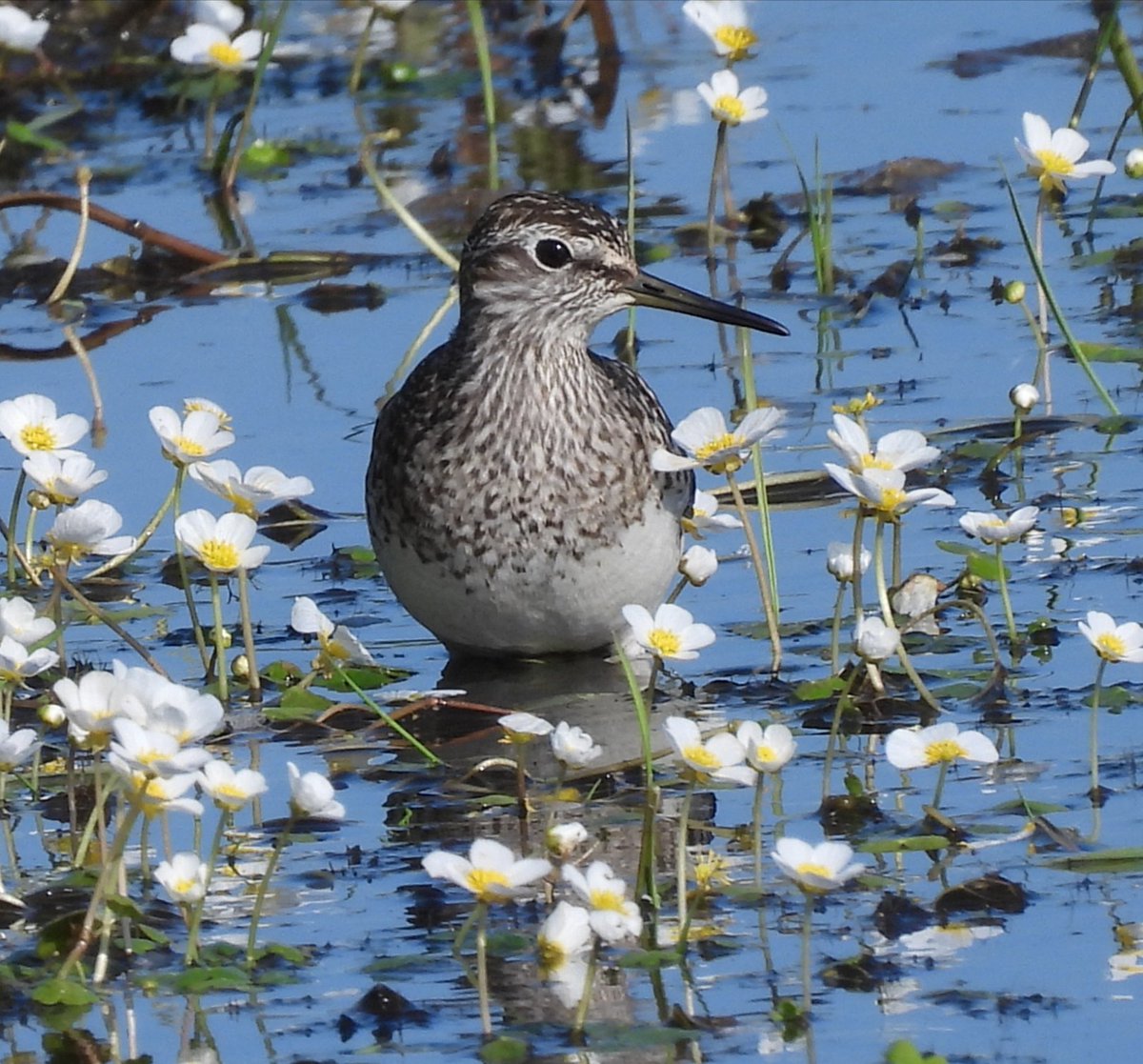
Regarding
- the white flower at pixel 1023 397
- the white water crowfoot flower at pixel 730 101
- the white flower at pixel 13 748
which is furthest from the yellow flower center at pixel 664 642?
the white water crowfoot flower at pixel 730 101

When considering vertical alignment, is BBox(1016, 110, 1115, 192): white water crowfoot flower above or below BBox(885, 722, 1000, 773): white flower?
above

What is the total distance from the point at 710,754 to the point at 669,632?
0.55 m

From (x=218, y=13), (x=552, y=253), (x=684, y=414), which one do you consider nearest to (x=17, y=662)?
(x=552, y=253)

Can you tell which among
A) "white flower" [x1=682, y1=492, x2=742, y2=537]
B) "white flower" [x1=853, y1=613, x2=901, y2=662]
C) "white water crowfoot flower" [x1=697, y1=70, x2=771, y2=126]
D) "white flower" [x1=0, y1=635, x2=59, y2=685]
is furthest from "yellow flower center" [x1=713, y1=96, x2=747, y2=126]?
"white flower" [x1=0, y1=635, x2=59, y2=685]

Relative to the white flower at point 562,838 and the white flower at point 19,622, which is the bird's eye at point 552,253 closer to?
the white flower at point 19,622

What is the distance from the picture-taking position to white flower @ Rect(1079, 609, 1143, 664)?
5477mm

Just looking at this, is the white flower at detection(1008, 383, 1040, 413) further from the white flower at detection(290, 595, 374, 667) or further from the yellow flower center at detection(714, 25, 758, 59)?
the yellow flower center at detection(714, 25, 758, 59)

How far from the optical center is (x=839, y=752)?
6145 mm

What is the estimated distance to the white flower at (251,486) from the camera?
624 cm

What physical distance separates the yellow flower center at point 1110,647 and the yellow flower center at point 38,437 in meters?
2.37

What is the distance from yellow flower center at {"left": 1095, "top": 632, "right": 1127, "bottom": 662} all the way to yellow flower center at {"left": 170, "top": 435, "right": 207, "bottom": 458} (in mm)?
2025

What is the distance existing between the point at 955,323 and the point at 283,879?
4.59 metres

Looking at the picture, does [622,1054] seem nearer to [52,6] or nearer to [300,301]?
[300,301]

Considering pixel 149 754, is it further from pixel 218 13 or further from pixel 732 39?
pixel 218 13
